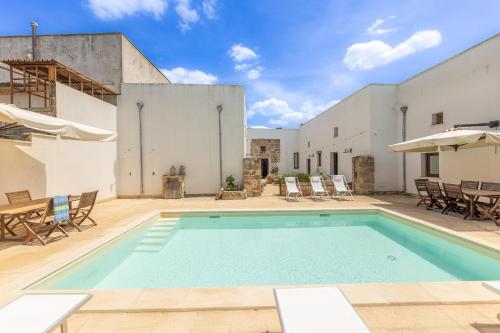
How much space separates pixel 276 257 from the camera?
15.4ft

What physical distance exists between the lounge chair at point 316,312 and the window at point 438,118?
999cm

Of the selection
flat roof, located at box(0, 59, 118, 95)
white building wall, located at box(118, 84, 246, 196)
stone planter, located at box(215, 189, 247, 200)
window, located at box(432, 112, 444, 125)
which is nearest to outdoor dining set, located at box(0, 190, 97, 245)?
flat roof, located at box(0, 59, 118, 95)

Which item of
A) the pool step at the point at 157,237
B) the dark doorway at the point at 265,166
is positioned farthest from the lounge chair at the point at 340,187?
the dark doorway at the point at 265,166

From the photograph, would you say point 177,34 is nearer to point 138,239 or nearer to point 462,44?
point 138,239

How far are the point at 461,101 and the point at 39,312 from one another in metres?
11.3

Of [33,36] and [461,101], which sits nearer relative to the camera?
[461,101]

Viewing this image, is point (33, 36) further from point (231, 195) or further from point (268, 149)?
point (268, 149)

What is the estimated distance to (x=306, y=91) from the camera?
1430 centimetres

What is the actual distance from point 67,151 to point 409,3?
1094cm

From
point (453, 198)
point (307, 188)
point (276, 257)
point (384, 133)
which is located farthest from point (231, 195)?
point (384, 133)

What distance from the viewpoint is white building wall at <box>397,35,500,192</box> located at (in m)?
7.25

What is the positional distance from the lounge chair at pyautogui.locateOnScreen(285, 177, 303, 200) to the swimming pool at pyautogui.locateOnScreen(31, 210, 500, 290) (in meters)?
2.89

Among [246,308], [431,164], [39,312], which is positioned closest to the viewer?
[39,312]

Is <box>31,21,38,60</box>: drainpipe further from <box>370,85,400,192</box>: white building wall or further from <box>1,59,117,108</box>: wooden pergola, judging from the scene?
<box>370,85,400,192</box>: white building wall
